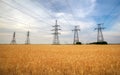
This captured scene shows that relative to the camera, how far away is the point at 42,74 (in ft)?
14.5

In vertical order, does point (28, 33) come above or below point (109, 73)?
above

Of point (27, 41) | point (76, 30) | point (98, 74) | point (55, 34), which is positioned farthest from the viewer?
point (27, 41)

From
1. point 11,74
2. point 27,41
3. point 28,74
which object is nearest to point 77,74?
point 28,74

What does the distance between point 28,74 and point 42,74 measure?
0.49 metres

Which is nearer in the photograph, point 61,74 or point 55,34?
point 61,74

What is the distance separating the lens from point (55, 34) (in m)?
62.0

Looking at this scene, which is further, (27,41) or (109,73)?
(27,41)

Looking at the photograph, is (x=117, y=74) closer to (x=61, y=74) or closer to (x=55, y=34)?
(x=61, y=74)

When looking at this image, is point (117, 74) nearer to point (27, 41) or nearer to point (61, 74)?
point (61, 74)

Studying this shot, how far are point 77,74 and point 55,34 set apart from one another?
57687 millimetres

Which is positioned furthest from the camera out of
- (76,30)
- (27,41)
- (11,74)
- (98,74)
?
(27,41)

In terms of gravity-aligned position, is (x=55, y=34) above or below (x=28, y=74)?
above

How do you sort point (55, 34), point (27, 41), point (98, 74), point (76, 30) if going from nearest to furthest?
point (98, 74), point (55, 34), point (76, 30), point (27, 41)

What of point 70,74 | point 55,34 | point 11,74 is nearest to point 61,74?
point 70,74
